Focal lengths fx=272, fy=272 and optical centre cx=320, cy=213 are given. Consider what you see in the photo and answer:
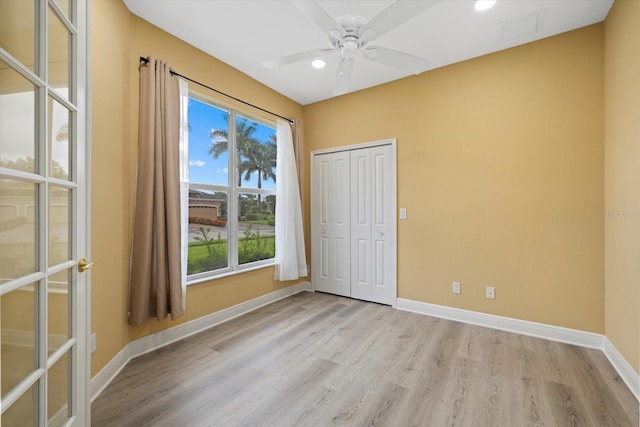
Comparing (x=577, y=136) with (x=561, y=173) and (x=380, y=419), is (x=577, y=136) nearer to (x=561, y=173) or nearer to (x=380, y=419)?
(x=561, y=173)

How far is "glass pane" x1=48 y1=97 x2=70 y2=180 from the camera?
3.66 feet

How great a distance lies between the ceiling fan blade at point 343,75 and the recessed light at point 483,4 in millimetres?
1103

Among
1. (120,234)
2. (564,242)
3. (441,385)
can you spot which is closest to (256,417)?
(441,385)

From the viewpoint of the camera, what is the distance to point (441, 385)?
1.90 m

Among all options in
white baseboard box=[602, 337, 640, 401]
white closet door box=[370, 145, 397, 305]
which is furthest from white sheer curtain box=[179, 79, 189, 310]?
white baseboard box=[602, 337, 640, 401]

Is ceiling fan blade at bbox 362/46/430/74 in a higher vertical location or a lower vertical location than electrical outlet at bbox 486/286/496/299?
higher

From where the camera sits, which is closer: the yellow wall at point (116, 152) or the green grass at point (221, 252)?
the yellow wall at point (116, 152)

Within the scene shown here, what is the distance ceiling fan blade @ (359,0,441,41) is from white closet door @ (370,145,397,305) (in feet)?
6.36

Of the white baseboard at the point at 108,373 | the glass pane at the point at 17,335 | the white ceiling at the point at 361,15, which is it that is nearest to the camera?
the glass pane at the point at 17,335

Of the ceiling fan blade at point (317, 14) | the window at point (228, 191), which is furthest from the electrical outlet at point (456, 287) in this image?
the ceiling fan blade at point (317, 14)

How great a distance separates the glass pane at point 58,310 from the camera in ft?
3.60

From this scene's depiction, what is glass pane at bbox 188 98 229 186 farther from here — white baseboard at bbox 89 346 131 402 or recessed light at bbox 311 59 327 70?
white baseboard at bbox 89 346 131 402

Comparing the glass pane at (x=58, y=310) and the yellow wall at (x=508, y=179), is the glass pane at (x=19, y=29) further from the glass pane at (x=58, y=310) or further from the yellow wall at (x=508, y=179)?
the yellow wall at (x=508, y=179)

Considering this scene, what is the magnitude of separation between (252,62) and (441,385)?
3.50 m
